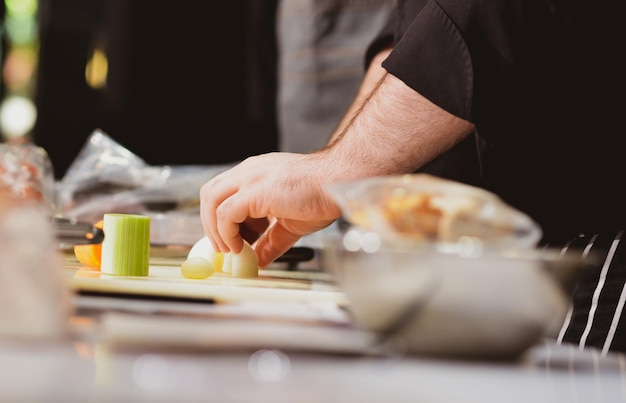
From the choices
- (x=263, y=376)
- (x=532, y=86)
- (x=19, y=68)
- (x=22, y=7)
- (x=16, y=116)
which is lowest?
(x=263, y=376)

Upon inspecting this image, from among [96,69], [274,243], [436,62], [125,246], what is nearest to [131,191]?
[274,243]

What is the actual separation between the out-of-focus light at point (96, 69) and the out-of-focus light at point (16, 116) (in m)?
0.34

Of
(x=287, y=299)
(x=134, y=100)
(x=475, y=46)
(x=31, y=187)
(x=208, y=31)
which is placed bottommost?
(x=287, y=299)

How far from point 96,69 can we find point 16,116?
57cm

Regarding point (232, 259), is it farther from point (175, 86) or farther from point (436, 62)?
point (175, 86)

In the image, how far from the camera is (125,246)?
104 cm

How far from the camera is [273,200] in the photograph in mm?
1084

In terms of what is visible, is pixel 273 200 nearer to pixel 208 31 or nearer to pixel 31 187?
pixel 31 187

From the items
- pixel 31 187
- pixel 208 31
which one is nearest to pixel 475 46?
pixel 31 187

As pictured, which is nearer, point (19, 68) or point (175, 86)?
point (175, 86)

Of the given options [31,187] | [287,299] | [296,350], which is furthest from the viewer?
[31,187]

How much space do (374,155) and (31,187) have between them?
0.60m

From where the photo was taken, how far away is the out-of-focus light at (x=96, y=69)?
436cm

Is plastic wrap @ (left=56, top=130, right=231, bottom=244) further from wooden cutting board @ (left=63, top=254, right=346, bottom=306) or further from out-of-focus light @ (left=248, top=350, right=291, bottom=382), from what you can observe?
out-of-focus light @ (left=248, top=350, right=291, bottom=382)
